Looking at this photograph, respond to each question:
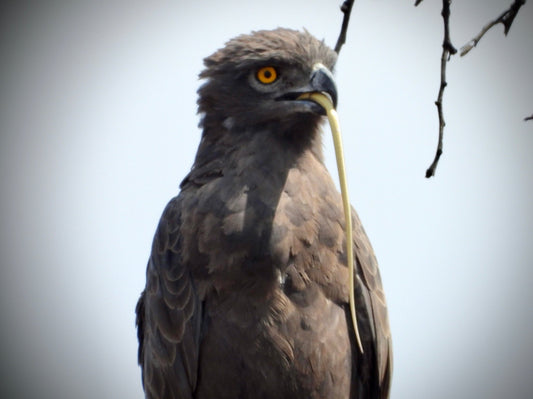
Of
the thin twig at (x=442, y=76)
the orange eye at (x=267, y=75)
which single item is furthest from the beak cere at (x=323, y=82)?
the thin twig at (x=442, y=76)

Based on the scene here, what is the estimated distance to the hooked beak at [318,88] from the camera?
4969 mm

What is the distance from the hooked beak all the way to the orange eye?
184 mm

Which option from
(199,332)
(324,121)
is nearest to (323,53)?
(324,121)

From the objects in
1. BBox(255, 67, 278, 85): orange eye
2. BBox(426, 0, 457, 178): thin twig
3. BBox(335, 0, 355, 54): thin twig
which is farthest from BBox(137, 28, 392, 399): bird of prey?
BBox(426, 0, 457, 178): thin twig

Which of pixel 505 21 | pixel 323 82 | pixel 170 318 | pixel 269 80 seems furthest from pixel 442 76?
pixel 170 318

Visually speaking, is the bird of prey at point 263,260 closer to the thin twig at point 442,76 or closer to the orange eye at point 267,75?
the orange eye at point 267,75

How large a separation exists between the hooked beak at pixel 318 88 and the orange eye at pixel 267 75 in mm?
184

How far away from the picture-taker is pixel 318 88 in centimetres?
504

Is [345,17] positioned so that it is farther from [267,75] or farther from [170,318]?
[170,318]

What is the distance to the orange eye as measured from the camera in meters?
5.32

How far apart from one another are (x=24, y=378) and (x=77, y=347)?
1980mm

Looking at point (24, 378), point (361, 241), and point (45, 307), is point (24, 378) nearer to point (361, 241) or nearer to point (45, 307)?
point (45, 307)

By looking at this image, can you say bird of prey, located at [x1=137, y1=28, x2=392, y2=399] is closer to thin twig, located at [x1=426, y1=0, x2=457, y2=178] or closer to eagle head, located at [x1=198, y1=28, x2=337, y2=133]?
eagle head, located at [x1=198, y1=28, x2=337, y2=133]

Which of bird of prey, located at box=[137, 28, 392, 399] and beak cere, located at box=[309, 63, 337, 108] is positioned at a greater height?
beak cere, located at box=[309, 63, 337, 108]
